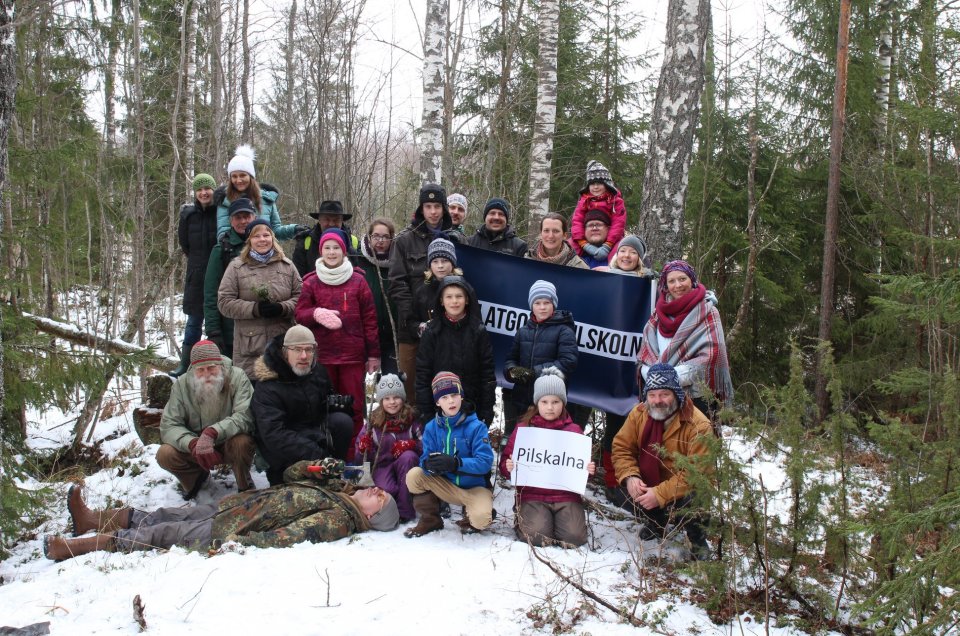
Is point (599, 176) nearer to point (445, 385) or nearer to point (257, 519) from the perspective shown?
point (445, 385)

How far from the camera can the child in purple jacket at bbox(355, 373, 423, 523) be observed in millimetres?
5812

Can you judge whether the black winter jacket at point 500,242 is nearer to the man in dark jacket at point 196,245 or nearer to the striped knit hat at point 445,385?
the striped knit hat at point 445,385

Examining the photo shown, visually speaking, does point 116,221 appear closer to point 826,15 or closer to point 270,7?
point 270,7

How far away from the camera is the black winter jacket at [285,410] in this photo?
19.1 ft

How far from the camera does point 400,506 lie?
5.77 m

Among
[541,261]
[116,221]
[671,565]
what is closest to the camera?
[671,565]

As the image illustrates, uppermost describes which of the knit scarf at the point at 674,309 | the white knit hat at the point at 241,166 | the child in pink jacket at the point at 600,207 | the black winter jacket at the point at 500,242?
the white knit hat at the point at 241,166

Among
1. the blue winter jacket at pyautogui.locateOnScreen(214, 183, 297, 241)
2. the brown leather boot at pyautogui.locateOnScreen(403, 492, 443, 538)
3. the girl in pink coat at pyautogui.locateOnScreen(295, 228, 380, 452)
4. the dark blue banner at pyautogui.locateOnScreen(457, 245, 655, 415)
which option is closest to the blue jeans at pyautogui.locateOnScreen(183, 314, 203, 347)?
the blue winter jacket at pyautogui.locateOnScreen(214, 183, 297, 241)

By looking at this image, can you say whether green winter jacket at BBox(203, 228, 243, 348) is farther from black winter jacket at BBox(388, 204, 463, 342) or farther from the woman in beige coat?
black winter jacket at BBox(388, 204, 463, 342)

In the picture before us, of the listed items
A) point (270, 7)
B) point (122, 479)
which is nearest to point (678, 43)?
point (122, 479)

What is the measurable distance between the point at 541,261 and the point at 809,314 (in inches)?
370

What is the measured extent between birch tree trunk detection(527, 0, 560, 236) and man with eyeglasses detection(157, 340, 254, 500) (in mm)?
5270

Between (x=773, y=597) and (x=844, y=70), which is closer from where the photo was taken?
(x=773, y=597)

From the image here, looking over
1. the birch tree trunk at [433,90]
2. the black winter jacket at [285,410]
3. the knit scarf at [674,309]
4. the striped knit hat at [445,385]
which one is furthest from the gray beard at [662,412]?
the birch tree trunk at [433,90]
